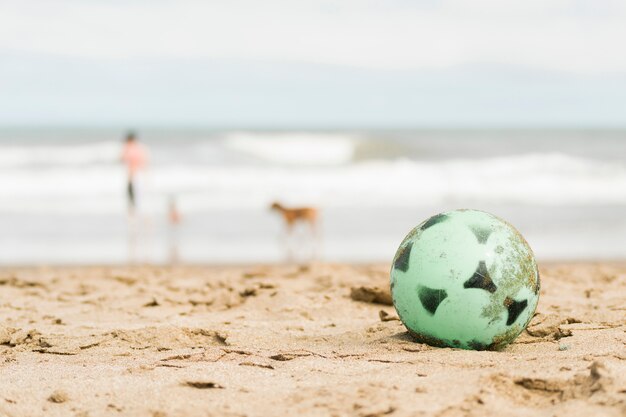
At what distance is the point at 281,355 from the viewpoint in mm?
4273

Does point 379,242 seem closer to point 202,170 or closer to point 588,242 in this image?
point 588,242

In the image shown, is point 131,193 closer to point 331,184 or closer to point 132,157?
point 132,157

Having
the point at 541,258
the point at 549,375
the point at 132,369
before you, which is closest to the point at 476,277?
the point at 549,375

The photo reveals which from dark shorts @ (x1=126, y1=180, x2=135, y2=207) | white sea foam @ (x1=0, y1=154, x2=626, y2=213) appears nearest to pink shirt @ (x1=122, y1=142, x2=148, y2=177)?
dark shorts @ (x1=126, y1=180, x2=135, y2=207)

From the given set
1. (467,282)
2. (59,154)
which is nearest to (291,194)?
(59,154)

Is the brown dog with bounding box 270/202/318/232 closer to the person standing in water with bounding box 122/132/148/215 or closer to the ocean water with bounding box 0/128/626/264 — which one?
the ocean water with bounding box 0/128/626/264

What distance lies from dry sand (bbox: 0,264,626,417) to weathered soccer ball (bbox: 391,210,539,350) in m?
0.12

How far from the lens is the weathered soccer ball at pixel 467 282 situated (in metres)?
4.10

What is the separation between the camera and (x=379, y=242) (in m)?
11.7

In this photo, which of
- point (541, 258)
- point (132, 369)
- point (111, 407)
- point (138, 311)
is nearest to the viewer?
point (111, 407)

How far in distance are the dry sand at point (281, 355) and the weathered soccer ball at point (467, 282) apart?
0.12 metres

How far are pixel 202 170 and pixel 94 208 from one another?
356 inches

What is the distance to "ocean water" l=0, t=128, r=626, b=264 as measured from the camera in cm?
1145

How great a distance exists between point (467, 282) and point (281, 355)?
40.3 inches
